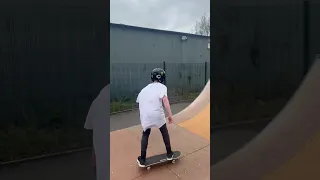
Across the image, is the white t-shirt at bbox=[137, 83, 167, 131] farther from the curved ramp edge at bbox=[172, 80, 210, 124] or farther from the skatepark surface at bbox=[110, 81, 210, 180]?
the curved ramp edge at bbox=[172, 80, 210, 124]

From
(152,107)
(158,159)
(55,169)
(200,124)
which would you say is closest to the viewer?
(55,169)

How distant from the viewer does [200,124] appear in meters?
5.59

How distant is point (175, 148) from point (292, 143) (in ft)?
8.68

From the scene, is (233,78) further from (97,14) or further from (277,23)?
(97,14)

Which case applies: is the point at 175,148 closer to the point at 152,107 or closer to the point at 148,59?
the point at 152,107

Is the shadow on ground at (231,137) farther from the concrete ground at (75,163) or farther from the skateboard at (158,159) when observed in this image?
the skateboard at (158,159)

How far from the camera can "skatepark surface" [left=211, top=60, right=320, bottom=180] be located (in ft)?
6.11

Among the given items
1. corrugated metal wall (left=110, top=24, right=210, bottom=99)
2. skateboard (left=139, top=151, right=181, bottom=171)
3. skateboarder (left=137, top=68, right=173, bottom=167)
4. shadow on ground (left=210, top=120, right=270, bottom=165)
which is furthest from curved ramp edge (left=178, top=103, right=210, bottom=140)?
corrugated metal wall (left=110, top=24, right=210, bottom=99)

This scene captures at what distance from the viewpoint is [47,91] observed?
1908 mm

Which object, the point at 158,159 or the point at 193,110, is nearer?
the point at 158,159

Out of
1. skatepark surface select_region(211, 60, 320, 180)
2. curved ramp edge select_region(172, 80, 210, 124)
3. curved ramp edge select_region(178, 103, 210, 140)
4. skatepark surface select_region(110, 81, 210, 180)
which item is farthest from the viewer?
curved ramp edge select_region(172, 80, 210, 124)

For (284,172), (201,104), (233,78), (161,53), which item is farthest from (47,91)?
(161,53)

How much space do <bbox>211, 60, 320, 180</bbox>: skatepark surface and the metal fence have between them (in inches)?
345

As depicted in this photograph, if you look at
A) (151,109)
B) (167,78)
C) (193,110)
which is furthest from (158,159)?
(167,78)
